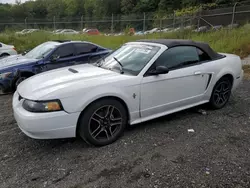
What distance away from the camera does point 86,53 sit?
7773 millimetres

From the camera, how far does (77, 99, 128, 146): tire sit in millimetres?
3234

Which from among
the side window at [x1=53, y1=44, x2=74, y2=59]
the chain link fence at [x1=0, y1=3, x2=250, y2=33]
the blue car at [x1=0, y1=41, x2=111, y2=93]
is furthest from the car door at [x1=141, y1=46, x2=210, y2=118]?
the chain link fence at [x1=0, y1=3, x2=250, y2=33]

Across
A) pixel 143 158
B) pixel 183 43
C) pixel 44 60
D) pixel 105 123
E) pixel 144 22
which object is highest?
pixel 144 22

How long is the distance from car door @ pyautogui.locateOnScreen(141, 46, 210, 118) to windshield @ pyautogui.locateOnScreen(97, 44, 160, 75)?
0.57 feet

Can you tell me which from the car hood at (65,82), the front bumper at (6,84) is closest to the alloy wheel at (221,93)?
the car hood at (65,82)

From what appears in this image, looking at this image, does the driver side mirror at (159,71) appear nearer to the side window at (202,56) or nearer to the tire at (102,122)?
the tire at (102,122)

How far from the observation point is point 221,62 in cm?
464

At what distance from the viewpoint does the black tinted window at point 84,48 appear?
302 inches

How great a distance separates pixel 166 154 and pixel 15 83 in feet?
16.1

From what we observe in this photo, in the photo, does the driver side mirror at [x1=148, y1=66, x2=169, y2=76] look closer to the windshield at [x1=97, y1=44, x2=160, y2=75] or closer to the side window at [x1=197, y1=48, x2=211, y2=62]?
the windshield at [x1=97, y1=44, x2=160, y2=75]

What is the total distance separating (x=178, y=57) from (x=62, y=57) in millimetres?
4238

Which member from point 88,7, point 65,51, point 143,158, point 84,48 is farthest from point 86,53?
point 88,7

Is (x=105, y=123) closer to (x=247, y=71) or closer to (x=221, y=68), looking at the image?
(x=221, y=68)

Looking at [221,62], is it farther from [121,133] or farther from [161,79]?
[121,133]
